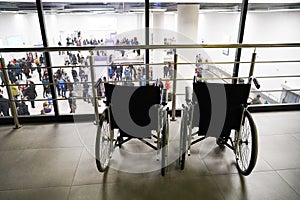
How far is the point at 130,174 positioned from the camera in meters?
1.75

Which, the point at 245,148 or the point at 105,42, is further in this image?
the point at 105,42

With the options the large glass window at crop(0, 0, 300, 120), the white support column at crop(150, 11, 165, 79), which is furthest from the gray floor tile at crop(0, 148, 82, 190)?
the white support column at crop(150, 11, 165, 79)

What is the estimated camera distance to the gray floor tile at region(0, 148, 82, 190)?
1660 mm

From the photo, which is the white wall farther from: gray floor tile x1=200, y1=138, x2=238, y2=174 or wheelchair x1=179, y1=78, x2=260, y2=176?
gray floor tile x1=200, y1=138, x2=238, y2=174

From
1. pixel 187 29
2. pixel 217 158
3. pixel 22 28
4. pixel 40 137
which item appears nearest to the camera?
pixel 217 158

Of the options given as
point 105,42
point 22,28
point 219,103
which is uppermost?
point 22,28

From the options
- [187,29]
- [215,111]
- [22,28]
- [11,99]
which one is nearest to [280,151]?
[215,111]

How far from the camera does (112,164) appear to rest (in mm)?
1872

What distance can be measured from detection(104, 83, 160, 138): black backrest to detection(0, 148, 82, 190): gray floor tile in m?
0.55

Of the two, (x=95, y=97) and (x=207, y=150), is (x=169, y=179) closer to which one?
(x=207, y=150)

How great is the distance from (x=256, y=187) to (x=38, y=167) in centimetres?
177

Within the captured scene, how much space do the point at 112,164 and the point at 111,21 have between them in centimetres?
170

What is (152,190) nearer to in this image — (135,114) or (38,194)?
(135,114)

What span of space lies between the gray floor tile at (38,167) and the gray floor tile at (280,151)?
1.74m
